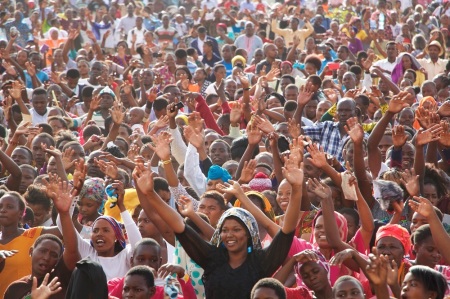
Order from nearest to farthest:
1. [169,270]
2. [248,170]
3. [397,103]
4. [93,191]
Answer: [169,270], [93,191], [397,103], [248,170]

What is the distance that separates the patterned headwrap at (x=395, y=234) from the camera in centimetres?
663

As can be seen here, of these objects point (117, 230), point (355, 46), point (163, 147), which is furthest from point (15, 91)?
point (355, 46)

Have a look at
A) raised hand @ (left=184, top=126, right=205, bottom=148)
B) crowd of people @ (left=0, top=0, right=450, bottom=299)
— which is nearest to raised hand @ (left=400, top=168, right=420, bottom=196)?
crowd of people @ (left=0, top=0, right=450, bottom=299)

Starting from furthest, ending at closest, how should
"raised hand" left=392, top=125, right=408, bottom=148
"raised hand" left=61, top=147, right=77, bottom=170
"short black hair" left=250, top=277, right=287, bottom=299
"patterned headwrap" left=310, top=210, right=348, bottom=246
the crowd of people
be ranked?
"raised hand" left=61, top=147, right=77, bottom=170, "raised hand" left=392, top=125, right=408, bottom=148, "patterned headwrap" left=310, top=210, right=348, bottom=246, the crowd of people, "short black hair" left=250, top=277, right=287, bottom=299

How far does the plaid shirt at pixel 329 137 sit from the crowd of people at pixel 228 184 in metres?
0.02

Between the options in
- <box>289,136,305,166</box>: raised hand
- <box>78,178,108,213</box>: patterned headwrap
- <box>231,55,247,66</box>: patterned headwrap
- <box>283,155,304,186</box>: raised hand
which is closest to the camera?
<box>283,155,304,186</box>: raised hand

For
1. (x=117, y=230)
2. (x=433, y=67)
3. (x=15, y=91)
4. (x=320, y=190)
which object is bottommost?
(x=117, y=230)

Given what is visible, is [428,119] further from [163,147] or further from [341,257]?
[341,257]

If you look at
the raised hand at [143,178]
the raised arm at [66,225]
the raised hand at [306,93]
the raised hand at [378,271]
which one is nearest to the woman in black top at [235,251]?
the raised hand at [143,178]

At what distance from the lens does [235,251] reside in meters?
A: 5.95

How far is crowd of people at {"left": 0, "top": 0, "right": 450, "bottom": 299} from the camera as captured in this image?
19.7 feet

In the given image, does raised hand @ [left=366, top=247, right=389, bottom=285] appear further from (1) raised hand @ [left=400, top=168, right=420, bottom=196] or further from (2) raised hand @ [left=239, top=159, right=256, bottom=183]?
(2) raised hand @ [left=239, top=159, right=256, bottom=183]

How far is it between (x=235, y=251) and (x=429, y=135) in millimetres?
2710

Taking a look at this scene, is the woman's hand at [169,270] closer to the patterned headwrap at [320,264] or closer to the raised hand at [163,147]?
the patterned headwrap at [320,264]
